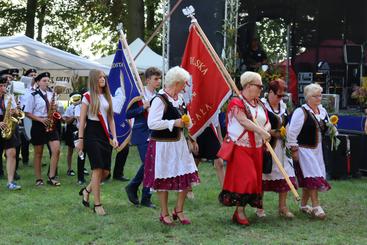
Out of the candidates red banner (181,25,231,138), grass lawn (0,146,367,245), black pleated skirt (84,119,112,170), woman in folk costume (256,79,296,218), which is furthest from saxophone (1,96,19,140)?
woman in folk costume (256,79,296,218)

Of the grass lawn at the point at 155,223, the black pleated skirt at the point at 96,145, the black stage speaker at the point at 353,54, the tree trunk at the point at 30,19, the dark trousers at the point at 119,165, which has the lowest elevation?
the grass lawn at the point at 155,223

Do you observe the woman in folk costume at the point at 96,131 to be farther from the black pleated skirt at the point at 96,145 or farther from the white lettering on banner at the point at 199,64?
the white lettering on banner at the point at 199,64

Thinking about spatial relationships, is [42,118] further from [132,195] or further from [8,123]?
[132,195]

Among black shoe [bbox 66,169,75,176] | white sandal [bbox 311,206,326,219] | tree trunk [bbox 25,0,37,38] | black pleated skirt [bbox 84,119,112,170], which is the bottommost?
white sandal [bbox 311,206,326,219]

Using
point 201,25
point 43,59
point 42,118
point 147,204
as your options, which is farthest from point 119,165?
point 43,59

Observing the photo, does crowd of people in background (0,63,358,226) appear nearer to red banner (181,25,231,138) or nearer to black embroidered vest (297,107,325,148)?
black embroidered vest (297,107,325,148)

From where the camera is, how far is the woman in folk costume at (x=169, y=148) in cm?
614

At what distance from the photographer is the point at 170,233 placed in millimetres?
5957

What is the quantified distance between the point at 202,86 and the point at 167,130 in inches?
54.1

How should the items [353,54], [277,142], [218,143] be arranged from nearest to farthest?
[277,142]
[218,143]
[353,54]

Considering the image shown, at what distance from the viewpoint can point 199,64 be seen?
742 cm

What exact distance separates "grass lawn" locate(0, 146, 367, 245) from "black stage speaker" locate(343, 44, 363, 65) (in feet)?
21.1

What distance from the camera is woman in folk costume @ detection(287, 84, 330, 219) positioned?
6.66m

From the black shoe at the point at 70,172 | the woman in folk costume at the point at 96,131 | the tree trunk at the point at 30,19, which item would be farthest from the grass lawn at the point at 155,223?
the tree trunk at the point at 30,19
